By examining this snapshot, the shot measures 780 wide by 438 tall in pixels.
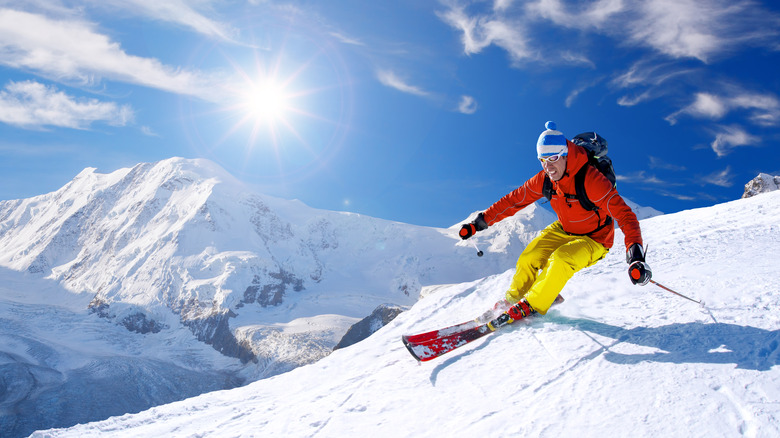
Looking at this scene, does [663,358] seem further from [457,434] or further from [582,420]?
[457,434]

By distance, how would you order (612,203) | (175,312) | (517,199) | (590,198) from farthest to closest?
(175,312), (517,199), (590,198), (612,203)

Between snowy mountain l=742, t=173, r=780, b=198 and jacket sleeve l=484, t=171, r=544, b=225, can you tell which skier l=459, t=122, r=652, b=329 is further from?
snowy mountain l=742, t=173, r=780, b=198

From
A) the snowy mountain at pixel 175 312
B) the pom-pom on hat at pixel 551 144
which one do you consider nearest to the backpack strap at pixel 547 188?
the pom-pom on hat at pixel 551 144

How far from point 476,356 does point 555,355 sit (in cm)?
81

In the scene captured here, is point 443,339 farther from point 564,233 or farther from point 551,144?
point 551,144

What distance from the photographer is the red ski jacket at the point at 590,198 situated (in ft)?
16.0

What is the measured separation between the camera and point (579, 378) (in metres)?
3.61

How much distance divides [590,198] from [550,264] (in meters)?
0.97

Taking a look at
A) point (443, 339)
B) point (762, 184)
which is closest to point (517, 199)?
point (443, 339)

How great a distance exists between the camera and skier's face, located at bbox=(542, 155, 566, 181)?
5.29m

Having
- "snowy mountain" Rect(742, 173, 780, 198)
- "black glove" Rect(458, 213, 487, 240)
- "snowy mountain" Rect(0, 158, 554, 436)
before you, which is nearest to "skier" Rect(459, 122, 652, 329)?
"black glove" Rect(458, 213, 487, 240)

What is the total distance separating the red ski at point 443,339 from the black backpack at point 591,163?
6.17 feet

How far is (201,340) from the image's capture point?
14362cm

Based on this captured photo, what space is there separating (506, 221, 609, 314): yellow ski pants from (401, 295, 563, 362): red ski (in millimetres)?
624
